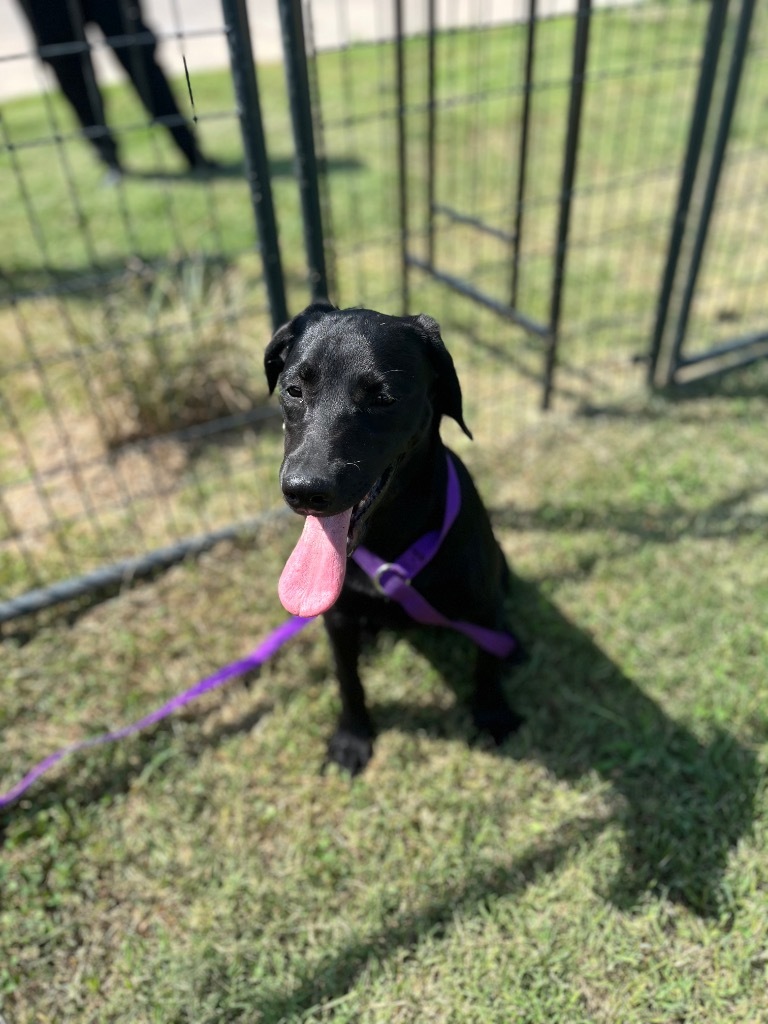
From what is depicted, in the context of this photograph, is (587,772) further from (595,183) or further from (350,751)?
(595,183)

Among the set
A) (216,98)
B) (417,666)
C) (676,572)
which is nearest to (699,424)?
(676,572)

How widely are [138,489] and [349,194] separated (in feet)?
11.9

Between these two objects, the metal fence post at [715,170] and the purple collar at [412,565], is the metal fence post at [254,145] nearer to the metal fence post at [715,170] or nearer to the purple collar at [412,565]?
the purple collar at [412,565]

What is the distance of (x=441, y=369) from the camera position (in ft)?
6.77

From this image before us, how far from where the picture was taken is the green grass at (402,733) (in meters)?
2.15

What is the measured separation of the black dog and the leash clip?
2cm

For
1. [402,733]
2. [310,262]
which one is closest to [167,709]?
[402,733]

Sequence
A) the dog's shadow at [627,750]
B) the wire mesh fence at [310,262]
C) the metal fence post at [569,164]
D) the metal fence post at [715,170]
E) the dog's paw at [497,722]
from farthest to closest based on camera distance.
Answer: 1. the wire mesh fence at [310,262]
2. the metal fence post at [715,170]
3. the metal fence post at [569,164]
4. the dog's paw at [497,722]
5. the dog's shadow at [627,750]

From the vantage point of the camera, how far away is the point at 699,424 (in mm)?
4066

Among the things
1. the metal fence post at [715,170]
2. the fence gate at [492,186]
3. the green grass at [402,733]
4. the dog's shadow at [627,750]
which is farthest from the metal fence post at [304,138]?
the metal fence post at [715,170]

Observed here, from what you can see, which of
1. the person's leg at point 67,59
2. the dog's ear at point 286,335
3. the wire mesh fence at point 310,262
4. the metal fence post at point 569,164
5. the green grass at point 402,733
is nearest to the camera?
the dog's ear at point 286,335

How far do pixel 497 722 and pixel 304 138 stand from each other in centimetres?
211

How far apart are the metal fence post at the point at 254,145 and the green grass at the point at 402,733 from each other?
642mm

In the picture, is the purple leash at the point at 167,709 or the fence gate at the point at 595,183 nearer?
the purple leash at the point at 167,709
